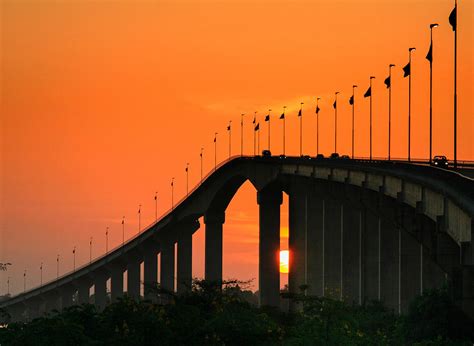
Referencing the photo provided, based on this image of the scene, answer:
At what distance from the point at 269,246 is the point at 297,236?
5598mm

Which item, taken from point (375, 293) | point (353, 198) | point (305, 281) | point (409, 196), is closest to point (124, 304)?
point (409, 196)

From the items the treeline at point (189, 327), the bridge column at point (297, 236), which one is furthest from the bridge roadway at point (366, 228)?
the treeline at point (189, 327)

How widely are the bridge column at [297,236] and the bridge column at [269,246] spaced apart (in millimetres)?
2368

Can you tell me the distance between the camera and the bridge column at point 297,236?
7411 inches

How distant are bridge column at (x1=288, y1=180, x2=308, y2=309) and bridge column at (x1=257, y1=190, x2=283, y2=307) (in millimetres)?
2368

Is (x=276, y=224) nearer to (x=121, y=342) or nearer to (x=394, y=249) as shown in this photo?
(x=394, y=249)

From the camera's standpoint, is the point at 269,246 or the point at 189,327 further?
the point at 269,246

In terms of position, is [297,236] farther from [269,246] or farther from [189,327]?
[189,327]

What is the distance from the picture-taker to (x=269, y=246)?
643 ft

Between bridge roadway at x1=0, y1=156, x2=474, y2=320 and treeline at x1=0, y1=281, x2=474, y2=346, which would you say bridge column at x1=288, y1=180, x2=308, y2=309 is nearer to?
bridge roadway at x1=0, y1=156, x2=474, y2=320

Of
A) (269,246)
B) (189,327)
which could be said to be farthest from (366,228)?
(189,327)

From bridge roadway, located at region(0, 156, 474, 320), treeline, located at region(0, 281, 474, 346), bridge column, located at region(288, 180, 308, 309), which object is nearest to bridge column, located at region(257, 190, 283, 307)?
bridge roadway, located at region(0, 156, 474, 320)

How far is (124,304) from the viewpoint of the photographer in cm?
8969

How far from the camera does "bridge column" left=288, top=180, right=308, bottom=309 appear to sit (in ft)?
618
